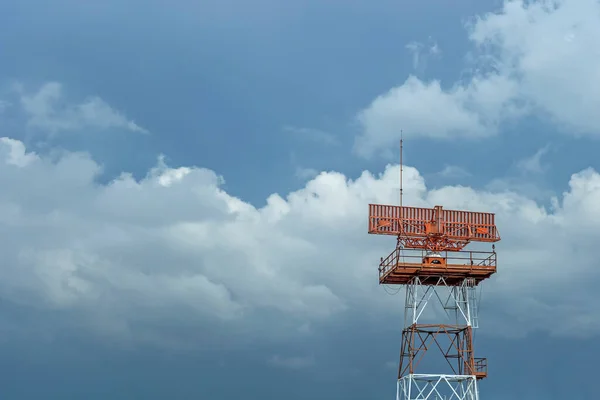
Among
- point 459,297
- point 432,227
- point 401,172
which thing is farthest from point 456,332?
point 401,172

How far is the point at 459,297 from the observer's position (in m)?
126

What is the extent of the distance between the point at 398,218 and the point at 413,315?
11809 millimetres

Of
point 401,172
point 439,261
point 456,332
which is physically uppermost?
point 401,172

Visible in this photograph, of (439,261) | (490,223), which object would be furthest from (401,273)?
A: (490,223)

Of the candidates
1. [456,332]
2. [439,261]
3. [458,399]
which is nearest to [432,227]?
[439,261]

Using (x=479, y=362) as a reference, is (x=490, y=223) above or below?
above

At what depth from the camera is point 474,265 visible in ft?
409

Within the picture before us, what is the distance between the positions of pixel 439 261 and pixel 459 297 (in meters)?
5.24

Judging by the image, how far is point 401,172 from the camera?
130 metres

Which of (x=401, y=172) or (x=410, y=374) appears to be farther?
(x=401, y=172)

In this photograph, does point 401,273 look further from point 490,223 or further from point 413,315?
point 490,223

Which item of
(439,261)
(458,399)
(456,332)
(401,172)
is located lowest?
(458,399)

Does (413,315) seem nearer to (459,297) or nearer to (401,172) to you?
(459,297)

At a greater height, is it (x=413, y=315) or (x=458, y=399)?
(x=413, y=315)
